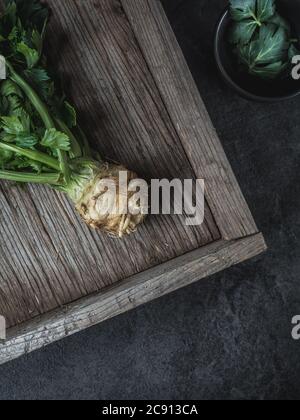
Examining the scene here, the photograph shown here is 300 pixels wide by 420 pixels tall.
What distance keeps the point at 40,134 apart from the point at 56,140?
64 millimetres

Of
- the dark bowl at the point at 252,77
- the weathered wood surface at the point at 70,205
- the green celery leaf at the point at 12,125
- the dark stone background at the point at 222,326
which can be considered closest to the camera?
the green celery leaf at the point at 12,125

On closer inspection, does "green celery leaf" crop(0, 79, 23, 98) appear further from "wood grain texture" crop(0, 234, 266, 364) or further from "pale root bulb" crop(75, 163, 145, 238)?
"wood grain texture" crop(0, 234, 266, 364)

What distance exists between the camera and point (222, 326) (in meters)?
1.82

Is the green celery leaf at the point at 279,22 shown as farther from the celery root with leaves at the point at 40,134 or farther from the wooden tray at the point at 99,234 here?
the celery root with leaves at the point at 40,134

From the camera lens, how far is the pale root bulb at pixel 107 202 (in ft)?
4.53

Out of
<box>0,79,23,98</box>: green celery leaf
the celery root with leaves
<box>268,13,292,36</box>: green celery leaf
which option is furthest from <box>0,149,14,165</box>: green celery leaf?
<box>268,13,292,36</box>: green celery leaf

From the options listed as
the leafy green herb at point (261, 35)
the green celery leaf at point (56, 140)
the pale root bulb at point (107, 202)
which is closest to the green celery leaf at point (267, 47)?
the leafy green herb at point (261, 35)

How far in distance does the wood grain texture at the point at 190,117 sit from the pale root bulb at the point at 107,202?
6.9 inches

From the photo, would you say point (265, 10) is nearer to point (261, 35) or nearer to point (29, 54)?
point (261, 35)

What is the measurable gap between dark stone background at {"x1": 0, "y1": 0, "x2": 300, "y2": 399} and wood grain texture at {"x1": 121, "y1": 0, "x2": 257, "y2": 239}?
1.35 ft

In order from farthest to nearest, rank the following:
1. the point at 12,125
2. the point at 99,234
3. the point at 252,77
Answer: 1. the point at 252,77
2. the point at 99,234
3. the point at 12,125

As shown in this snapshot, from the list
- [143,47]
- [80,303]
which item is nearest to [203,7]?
[143,47]

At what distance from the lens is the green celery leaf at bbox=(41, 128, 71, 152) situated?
1.31m

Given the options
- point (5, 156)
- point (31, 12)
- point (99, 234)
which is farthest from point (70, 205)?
point (31, 12)
